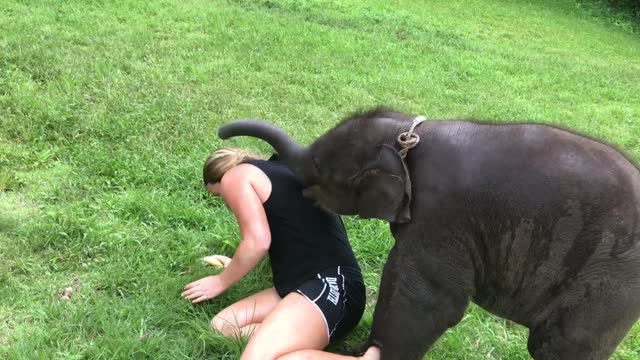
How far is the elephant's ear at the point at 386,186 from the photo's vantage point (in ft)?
8.59

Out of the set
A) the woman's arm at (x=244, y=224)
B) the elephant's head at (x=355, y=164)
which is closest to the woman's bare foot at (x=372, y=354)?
the elephant's head at (x=355, y=164)

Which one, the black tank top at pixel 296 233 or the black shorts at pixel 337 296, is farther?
the black tank top at pixel 296 233

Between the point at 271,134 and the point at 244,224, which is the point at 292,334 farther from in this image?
the point at 271,134

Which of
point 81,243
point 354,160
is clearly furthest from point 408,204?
point 81,243

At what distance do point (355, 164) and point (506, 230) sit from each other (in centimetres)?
68

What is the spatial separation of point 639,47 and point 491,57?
8069mm

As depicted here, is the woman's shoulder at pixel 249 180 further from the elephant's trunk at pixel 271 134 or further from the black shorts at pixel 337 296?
the black shorts at pixel 337 296

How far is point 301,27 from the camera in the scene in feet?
30.7

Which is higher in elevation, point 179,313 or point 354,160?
point 354,160

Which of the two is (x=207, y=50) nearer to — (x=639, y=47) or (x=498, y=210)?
(x=498, y=210)

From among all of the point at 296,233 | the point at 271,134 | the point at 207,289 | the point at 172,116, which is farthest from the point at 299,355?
the point at 172,116

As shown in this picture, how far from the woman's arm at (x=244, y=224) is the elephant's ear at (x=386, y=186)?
0.76 meters

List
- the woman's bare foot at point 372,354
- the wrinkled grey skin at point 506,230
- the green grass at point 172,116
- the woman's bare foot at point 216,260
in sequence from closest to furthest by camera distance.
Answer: the wrinkled grey skin at point 506,230
the woman's bare foot at point 372,354
the green grass at point 172,116
the woman's bare foot at point 216,260

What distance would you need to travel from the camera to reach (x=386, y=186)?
2.65 m
